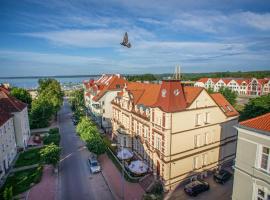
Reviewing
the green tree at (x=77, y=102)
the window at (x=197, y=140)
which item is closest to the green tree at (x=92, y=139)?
the window at (x=197, y=140)

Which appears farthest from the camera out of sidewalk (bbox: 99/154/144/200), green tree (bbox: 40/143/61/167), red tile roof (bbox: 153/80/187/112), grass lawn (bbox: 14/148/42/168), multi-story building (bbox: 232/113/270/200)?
grass lawn (bbox: 14/148/42/168)

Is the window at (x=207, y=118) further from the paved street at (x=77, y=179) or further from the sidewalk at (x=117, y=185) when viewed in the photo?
the paved street at (x=77, y=179)

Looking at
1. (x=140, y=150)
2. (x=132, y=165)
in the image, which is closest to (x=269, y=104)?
(x=140, y=150)

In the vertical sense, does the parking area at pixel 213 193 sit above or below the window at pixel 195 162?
below

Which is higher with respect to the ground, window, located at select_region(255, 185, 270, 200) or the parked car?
window, located at select_region(255, 185, 270, 200)

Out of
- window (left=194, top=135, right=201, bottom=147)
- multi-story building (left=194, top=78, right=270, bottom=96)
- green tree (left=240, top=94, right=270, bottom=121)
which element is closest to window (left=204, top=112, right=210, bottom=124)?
window (left=194, top=135, right=201, bottom=147)

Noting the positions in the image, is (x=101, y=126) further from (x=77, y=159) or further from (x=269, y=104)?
(x=269, y=104)

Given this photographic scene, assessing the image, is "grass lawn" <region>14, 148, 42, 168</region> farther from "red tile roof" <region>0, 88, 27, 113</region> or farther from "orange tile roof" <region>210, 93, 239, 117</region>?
"orange tile roof" <region>210, 93, 239, 117</region>
